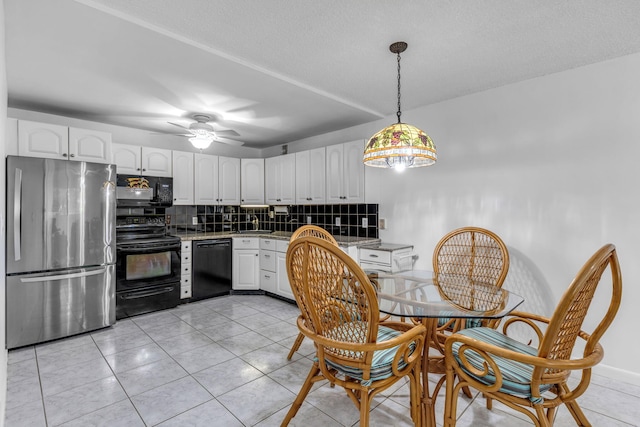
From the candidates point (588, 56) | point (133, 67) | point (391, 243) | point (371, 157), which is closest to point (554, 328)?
point (371, 157)

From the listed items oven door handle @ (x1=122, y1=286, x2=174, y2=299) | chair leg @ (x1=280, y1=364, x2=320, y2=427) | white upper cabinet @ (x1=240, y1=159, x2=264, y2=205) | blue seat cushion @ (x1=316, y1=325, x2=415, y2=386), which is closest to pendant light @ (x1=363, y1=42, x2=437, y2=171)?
blue seat cushion @ (x1=316, y1=325, x2=415, y2=386)

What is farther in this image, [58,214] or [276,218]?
[276,218]

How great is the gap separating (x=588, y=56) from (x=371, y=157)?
1853 mm

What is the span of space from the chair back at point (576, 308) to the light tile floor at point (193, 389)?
844 mm

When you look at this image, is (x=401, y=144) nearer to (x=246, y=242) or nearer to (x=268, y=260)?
(x=268, y=260)

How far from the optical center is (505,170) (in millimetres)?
2820

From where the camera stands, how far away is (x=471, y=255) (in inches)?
104

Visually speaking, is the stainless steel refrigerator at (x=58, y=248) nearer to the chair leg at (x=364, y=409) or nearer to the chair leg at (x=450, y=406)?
the chair leg at (x=364, y=409)

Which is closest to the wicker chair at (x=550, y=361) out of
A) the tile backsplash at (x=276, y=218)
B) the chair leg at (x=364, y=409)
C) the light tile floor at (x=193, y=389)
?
A: the chair leg at (x=364, y=409)

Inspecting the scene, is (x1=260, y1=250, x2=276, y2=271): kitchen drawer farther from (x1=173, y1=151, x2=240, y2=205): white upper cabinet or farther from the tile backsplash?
(x1=173, y1=151, x2=240, y2=205): white upper cabinet

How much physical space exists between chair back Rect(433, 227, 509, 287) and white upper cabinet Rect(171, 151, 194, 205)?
3.35 meters

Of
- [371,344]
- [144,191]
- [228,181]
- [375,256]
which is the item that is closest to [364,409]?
[371,344]

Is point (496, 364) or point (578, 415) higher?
point (496, 364)

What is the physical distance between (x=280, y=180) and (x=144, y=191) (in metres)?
1.82
